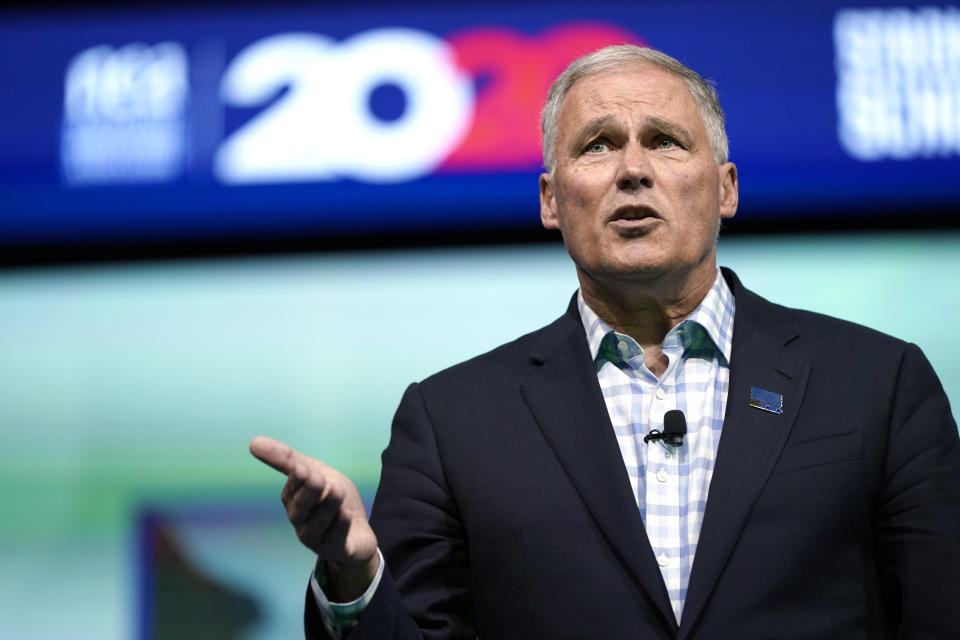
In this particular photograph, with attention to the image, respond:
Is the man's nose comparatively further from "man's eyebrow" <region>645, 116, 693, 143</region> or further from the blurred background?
the blurred background

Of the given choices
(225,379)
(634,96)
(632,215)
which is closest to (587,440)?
(632,215)

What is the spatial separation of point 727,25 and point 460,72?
0.90 meters

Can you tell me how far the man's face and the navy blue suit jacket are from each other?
0.17 m

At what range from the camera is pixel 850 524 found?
60.4 inches

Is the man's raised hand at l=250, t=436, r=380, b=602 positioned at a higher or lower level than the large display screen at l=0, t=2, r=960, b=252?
lower

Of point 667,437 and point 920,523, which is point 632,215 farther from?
point 920,523

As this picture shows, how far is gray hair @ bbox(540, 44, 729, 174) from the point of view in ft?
6.54

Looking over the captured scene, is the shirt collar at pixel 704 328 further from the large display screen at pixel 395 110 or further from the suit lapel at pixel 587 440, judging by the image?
the large display screen at pixel 395 110

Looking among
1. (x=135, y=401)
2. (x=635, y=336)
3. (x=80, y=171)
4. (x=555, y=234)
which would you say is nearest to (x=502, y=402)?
(x=635, y=336)

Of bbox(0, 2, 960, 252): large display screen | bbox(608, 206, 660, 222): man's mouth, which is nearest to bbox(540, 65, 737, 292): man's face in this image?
bbox(608, 206, 660, 222): man's mouth

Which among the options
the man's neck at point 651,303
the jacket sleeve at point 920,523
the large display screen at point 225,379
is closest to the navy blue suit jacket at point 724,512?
the jacket sleeve at point 920,523

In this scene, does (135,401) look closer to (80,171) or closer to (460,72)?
(80,171)

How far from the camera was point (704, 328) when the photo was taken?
1789 millimetres

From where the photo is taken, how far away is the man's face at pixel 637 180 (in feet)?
6.00
